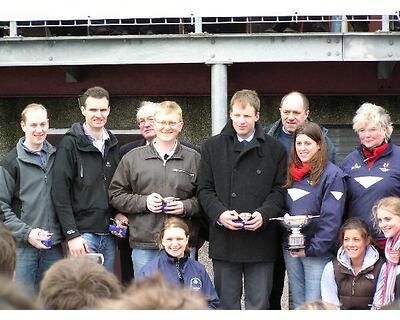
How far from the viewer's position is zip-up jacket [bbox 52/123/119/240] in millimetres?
4953

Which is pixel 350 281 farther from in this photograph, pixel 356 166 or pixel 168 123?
pixel 168 123

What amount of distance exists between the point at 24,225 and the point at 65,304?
108 inches

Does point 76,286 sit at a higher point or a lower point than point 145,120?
lower

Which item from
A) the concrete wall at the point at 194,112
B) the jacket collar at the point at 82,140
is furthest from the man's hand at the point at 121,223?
the concrete wall at the point at 194,112

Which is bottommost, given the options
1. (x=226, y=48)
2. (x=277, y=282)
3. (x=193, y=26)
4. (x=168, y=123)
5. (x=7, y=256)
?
(x=277, y=282)

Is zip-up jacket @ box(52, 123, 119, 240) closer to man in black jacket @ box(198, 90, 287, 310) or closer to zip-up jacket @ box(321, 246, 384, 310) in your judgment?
man in black jacket @ box(198, 90, 287, 310)

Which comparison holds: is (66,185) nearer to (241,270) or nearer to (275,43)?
(241,270)

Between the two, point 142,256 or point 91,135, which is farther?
point 91,135

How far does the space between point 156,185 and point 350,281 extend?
1.38 m

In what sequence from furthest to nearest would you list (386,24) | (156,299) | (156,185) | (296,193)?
1. (386,24)
2. (156,185)
3. (296,193)
4. (156,299)

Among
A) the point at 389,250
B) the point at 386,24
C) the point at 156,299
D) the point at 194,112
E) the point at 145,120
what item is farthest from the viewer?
the point at 194,112

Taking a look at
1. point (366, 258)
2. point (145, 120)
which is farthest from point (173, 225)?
point (366, 258)

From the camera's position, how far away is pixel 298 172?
189 inches

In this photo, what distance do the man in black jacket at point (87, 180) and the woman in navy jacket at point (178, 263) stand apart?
48 centimetres
